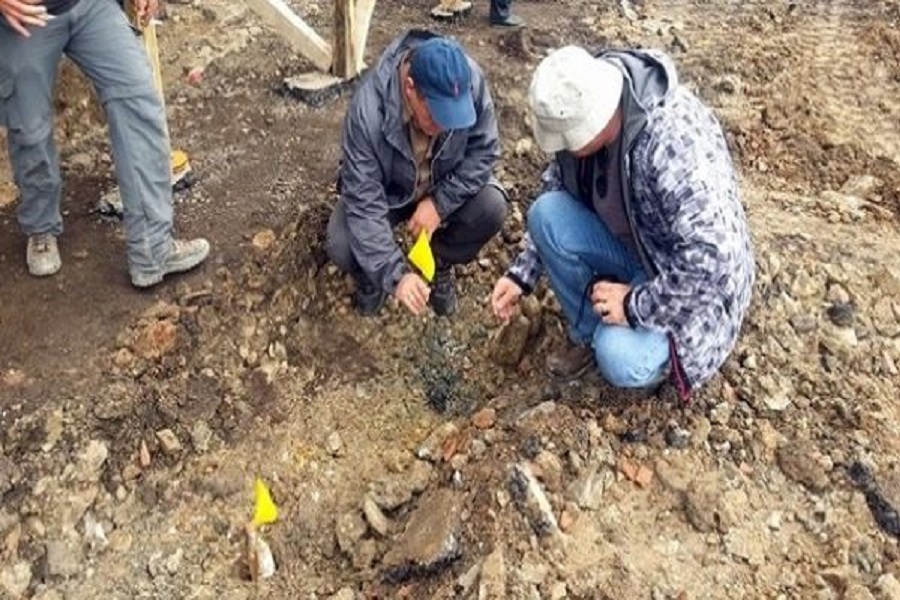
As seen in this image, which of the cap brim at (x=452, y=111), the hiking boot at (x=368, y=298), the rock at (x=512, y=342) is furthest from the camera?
the hiking boot at (x=368, y=298)

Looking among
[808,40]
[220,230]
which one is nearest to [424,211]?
[220,230]

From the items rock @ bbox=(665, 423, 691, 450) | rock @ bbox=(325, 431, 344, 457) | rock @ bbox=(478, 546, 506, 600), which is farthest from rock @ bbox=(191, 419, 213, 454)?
rock @ bbox=(665, 423, 691, 450)

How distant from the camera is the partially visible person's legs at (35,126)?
3865mm

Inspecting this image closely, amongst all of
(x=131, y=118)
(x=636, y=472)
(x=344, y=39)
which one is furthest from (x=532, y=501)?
(x=344, y=39)

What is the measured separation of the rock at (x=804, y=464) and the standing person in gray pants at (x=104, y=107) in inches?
96.9

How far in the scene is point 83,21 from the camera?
13.0ft

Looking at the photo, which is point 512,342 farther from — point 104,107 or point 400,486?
point 104,107

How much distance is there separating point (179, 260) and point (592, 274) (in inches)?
65.9

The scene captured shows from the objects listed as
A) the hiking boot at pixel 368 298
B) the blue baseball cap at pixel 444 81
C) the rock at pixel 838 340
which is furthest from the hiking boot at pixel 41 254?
the rock at pixel 838 340

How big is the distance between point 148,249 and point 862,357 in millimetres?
2801

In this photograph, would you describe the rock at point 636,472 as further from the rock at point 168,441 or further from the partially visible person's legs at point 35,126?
the partially visible person's legs at point 35,126

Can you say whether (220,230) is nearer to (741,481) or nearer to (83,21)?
(83,21)

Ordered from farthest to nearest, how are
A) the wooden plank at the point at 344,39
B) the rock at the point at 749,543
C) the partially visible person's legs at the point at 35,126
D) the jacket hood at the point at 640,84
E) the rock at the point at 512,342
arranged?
the wooden plank at the point at 344,39 → the rock at the point at 512,342 → the partially visible person's legs at the point at 35,126 → the rock at the point at 749,543 → the jacket hood at the point at 640,84

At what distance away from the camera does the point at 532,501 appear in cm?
357
